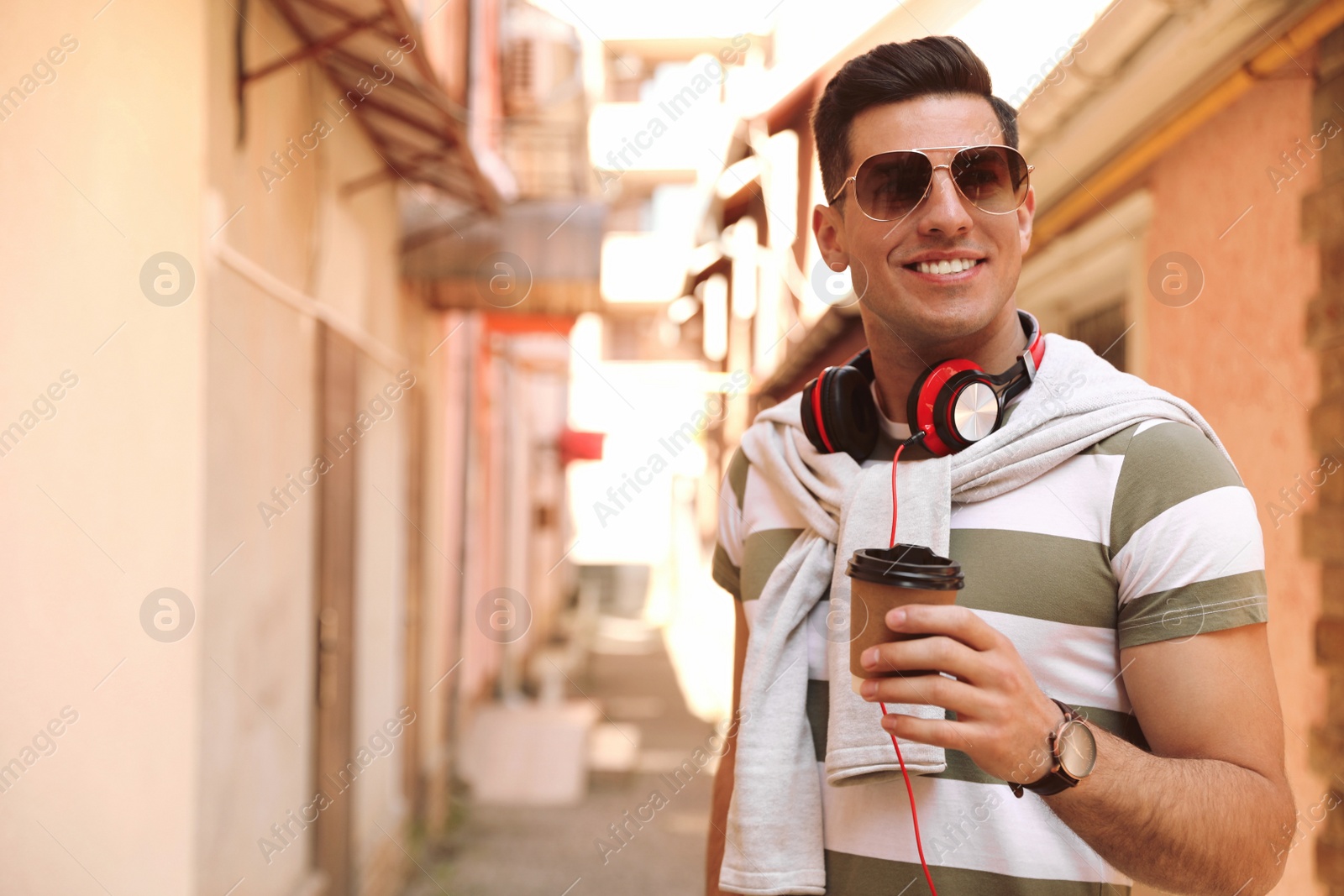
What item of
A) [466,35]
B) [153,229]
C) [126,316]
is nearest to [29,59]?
[153,229]

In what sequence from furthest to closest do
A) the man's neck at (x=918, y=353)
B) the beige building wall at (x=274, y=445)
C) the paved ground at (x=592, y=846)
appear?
the paved ground at (x=592, y=846), the beige building wall at (x=274, y=445), the man's neck at (x=918, y=353)

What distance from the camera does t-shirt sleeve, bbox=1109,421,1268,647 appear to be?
129 cm

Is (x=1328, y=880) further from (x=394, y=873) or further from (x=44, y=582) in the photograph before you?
(x=394, y=873)

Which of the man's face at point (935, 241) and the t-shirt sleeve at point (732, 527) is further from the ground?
the man's face at point (935, 241)

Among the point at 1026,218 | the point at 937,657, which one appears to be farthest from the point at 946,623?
the point at 1026,218

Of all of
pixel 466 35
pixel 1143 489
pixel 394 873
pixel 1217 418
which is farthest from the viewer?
pixel 466 35

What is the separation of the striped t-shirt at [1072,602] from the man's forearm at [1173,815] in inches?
6.0

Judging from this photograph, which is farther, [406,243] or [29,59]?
[406,243]

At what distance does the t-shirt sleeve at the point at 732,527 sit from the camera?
6.52 ft

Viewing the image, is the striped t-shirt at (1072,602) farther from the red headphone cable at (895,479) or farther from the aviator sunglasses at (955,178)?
the aviator sunglasses at (955,178)

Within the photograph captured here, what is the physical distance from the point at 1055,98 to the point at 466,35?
6.20 metres

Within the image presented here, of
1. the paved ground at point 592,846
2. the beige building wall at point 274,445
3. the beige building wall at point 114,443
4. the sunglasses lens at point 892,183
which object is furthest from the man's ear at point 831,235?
the paved ground at point 592,846

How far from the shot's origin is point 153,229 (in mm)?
3334

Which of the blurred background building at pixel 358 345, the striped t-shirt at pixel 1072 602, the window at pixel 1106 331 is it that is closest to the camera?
the striped t-shirt at pixel 1072 602
